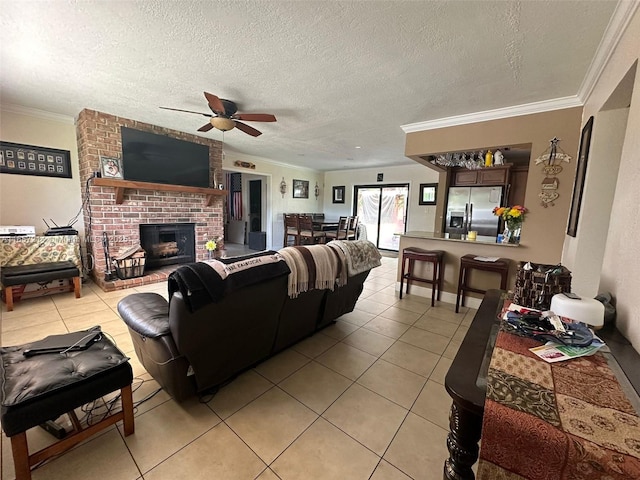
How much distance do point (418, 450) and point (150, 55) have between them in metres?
3.27

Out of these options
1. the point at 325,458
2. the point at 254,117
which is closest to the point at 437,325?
the point at 325,458

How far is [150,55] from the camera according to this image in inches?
83.2

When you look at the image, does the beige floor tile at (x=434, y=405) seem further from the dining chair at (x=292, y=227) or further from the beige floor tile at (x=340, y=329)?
the dining chair at (x=292, y=227)

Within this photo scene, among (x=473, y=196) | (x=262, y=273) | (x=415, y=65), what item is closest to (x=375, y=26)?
(x=415, y=65)

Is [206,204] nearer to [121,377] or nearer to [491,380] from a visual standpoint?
[121,377]

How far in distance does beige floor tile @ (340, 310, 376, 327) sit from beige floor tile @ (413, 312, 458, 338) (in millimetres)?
502

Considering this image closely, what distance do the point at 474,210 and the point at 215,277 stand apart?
17.2 ft

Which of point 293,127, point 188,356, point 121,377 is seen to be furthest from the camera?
point 293,127

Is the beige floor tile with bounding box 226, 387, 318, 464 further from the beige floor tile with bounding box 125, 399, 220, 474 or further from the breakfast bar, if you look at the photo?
the breakfast bar

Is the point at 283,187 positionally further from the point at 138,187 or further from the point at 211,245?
the point at 138,187

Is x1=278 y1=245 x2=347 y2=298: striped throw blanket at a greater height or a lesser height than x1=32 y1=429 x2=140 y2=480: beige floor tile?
greater

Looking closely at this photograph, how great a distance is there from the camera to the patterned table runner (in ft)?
A: 1.74

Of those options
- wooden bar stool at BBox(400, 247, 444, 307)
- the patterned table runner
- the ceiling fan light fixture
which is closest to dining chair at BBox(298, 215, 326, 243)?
wooden bar stool at BBox(400, 247, 444, 307)

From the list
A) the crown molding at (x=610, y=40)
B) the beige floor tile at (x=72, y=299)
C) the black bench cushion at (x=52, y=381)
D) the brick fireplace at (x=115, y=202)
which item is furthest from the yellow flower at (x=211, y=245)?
the crown molding at (x=610, y=40)
